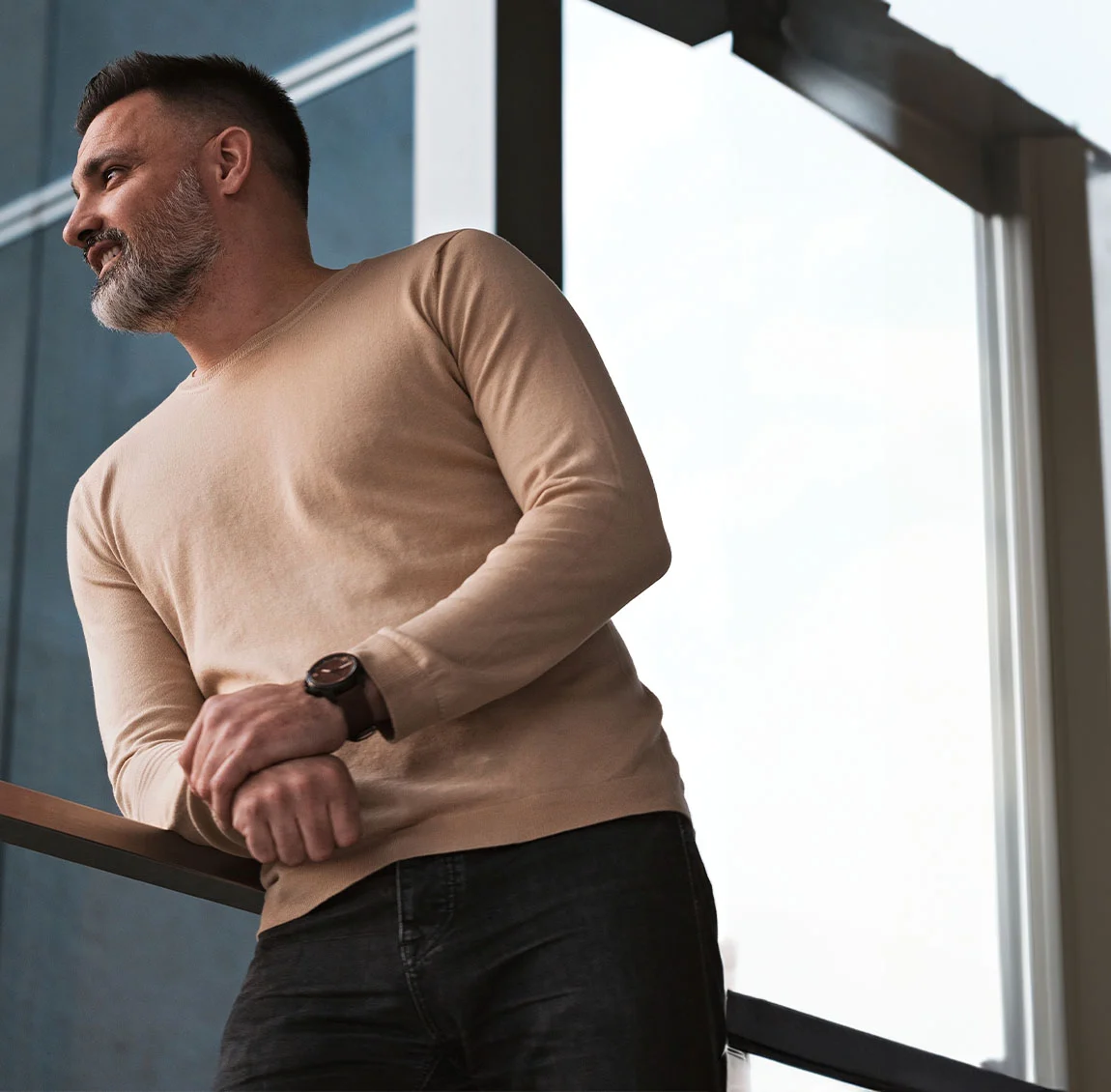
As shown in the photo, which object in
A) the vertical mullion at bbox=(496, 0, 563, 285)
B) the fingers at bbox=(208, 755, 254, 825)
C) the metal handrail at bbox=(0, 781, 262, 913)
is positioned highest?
the vertical mullion at bbox=(496, 0, 563, 285)

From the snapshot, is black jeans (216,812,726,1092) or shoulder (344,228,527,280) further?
shoulder (344,228,527,280)

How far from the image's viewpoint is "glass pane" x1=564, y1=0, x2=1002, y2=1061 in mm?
2174

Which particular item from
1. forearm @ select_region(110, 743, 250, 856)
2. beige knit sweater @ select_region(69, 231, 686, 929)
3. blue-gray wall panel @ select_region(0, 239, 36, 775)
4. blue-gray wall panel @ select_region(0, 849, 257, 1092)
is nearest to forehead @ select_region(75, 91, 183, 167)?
beige knit sweater @ select_region(69, 231, 686, 929)

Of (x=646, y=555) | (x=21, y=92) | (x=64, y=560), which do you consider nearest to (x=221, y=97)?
(x=646, y=555)

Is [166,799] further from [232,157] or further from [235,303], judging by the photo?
[232,157]

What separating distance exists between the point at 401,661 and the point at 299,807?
5.4 inches

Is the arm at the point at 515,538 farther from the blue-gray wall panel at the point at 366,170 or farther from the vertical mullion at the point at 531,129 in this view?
the blue-gray wall panel at the point at 366,170

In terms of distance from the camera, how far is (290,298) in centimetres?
156

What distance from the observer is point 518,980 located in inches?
45.3

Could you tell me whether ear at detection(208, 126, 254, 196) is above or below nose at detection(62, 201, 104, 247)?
above

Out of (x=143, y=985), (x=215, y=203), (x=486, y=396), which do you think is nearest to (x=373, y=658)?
(x=486, y=396)

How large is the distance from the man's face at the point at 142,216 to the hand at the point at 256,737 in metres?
0.60

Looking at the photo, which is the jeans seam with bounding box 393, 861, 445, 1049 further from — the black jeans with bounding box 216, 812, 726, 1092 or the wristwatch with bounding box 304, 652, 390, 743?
the wristwatch with bounding box 304, 652, 390, 743

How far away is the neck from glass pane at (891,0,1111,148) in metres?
1.28
